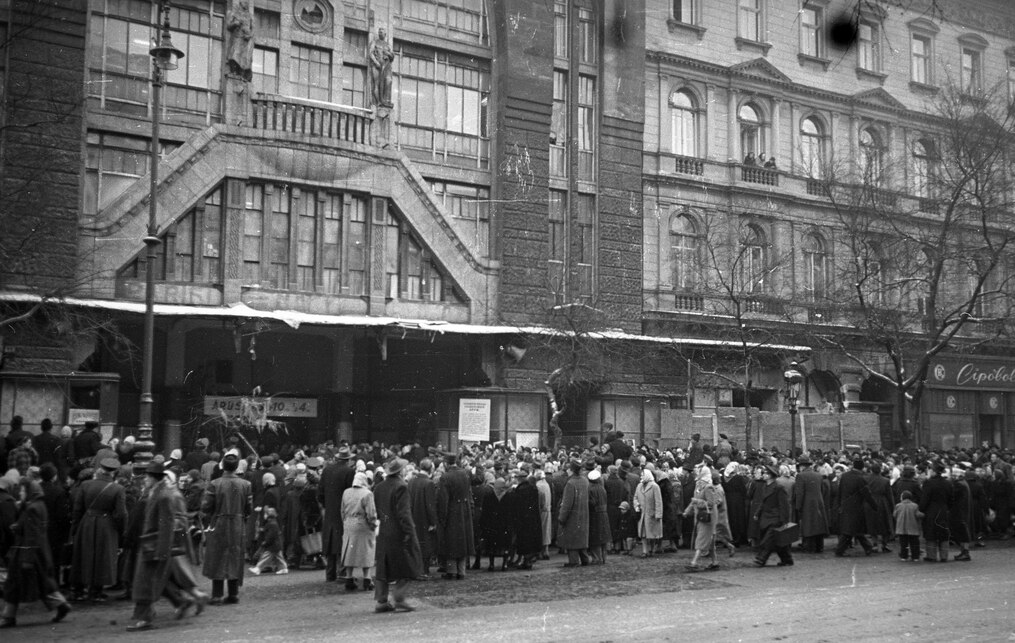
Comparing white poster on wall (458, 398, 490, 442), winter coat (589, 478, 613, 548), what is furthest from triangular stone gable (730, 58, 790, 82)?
winter coat (589, 478, 613, 548)

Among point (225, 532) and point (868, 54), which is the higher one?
point (868, 54)

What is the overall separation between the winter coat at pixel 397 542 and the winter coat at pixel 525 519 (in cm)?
475

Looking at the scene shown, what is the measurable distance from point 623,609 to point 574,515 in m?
4.26

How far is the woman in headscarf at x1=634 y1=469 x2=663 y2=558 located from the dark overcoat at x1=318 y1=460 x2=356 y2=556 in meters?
5.75

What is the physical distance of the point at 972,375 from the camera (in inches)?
1561

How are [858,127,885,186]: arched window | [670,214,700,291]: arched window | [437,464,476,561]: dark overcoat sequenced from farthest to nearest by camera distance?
1. [670,214,700,291]: arched window
2. [858,127,885,186]: arched window
3. [437,464,476,561]: dark overcoat

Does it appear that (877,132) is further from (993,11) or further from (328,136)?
(328,136)

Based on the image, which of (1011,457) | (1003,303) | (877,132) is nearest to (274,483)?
(1011,457)

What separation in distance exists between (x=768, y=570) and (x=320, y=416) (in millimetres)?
17615

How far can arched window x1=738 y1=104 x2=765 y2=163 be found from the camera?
37.2 meters

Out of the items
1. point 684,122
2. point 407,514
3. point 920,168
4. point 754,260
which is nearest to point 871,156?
point 754,260

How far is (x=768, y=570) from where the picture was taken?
1670cm

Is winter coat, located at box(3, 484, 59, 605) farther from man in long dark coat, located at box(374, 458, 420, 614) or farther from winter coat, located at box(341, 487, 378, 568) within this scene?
winter coat, located at box(341, 487, 378, 568)

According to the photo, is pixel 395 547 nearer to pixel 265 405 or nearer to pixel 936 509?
pixel 936 509
